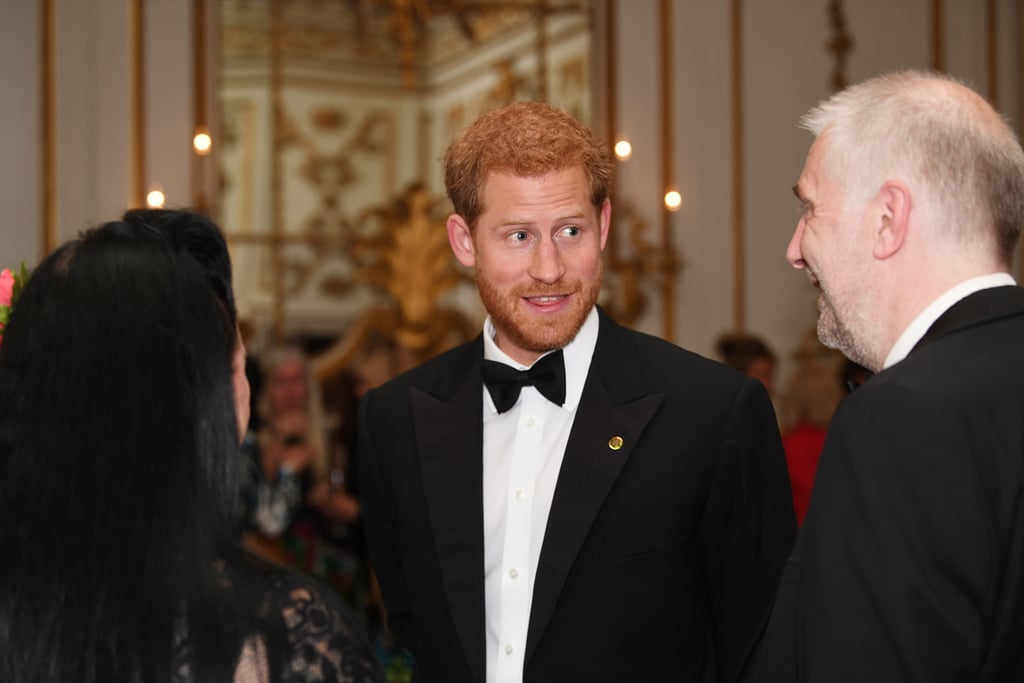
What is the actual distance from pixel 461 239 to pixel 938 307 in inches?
42.8

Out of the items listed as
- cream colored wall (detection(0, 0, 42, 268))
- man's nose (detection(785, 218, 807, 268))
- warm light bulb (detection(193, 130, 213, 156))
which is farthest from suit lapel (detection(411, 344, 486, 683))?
cream colored wall (detection(0, 0, 42, 268))

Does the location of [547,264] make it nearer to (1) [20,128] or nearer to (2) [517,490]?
(2) [517,490]

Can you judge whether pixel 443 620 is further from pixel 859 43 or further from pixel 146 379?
pixel 859 43

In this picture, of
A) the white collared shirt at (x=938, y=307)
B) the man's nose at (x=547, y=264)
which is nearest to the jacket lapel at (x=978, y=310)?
the white collared shirt at (x=938, y=307)

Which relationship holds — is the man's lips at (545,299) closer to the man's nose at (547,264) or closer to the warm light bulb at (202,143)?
the man's nose at (547,264)

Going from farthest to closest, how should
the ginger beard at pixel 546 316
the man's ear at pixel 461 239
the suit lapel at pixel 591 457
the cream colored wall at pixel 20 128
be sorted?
the cream colored wall at pixel 20 128 < the man's ear at pixel 461 239 < the ginger beard at pixel 546 316 < the suit lapel at pixel 591 457

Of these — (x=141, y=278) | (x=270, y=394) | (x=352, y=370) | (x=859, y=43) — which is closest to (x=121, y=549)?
(x=141, y=278)

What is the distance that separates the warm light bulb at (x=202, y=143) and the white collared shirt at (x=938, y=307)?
441 centimetres

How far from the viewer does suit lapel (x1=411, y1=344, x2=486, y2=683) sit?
2096 millimetres

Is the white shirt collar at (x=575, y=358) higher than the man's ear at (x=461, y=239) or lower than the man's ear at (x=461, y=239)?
lower

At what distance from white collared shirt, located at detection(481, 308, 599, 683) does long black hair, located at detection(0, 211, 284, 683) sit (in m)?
0.90

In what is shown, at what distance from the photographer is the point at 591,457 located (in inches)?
84.0

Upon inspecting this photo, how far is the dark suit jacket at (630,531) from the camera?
81.3 inches

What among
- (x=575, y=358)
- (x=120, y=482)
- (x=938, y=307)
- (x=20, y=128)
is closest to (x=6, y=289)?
(x=120, y=482)
